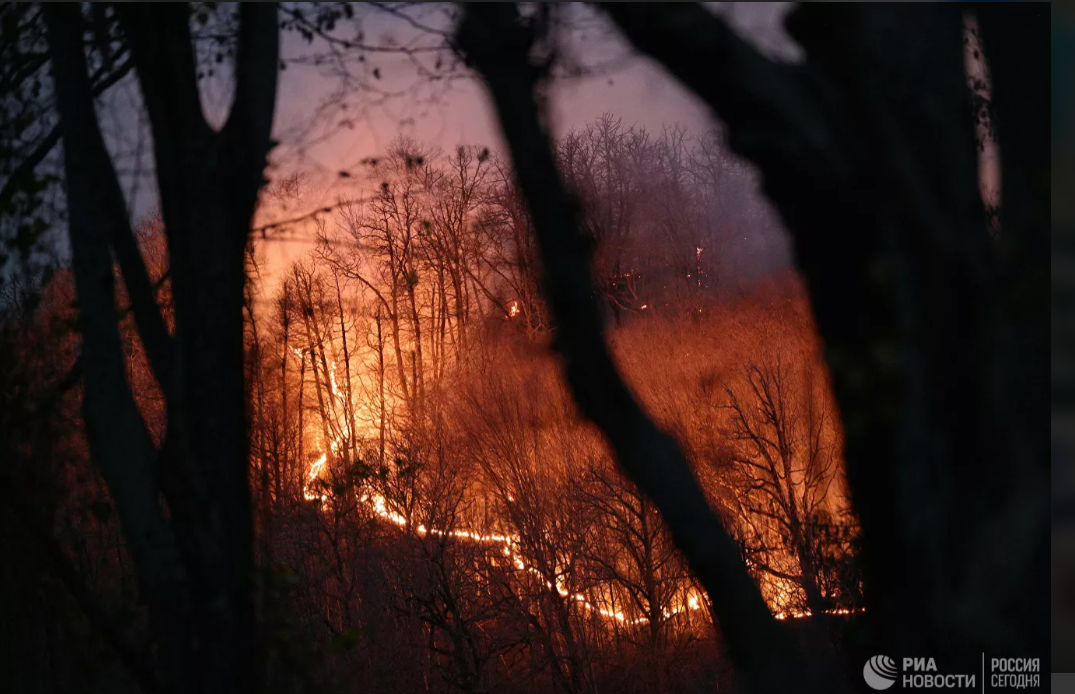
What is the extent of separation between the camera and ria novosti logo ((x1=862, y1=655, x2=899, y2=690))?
77.6 inches

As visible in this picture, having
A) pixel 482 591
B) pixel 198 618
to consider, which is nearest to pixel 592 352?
pixel 198 618

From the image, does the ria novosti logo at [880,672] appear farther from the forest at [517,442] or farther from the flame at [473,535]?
the flame at [473,535]

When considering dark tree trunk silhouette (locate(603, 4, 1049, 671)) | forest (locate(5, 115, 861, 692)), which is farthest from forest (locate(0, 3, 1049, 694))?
forest (locate(5, 115, 861, 692))

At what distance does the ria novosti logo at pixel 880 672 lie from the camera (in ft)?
6.47

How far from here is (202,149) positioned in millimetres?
2777

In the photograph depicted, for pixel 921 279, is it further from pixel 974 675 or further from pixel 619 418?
pixel 974 675

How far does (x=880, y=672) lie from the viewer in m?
2.04

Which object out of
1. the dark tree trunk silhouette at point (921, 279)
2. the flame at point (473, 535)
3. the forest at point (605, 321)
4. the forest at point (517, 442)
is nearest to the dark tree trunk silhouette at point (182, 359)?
the forest at point (605, 321)

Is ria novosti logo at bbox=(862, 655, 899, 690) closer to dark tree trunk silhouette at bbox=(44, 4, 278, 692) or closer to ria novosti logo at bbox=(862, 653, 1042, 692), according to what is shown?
ria novosti logo at bbox=(862, 653, 1042, 692)

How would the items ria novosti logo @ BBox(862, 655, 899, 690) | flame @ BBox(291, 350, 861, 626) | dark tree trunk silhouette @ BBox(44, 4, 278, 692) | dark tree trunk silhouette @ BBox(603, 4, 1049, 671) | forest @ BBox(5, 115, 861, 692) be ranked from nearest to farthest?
1. dark tree trunk silhouette @ BBox(603, 4, 1049, 671)
2. ria novosti logo @ BBox(862, 655, 899, 690)
3. dark tree trunk silhouette @ BBox(44, 4, 278, 692)
4. forest @ BBox(5, 115, 861, 692)
5. flame @ BBox(291, 350, 861, 626)

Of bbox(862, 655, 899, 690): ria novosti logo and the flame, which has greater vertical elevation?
the flame

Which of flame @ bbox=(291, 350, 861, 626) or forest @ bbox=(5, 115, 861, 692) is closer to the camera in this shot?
forest @ bbox=(5, 115, 861, 692)

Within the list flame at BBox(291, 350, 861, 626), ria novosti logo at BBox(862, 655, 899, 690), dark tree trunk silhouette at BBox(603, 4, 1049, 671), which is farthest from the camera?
flame at BBox(291, 350, 861, 626)

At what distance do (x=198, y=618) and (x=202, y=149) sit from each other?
1427 millimetres
